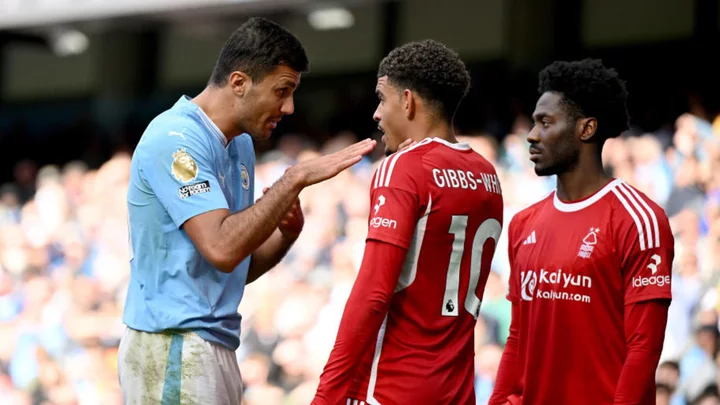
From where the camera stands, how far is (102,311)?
31.4ft

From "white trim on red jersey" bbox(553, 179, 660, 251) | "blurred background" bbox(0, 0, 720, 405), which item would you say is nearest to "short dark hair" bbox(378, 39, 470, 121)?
"white trim on red jersey" bbox(553, 179, 660, 251)

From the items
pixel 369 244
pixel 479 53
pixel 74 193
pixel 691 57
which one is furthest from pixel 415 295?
pixel 74 193

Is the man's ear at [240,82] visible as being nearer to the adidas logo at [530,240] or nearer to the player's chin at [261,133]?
the player's chin at [261,133]

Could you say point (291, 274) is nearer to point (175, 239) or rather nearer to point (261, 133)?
point (261, 133)

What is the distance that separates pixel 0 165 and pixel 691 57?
23.1 ft

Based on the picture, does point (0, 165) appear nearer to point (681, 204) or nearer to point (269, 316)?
point (269, 316)

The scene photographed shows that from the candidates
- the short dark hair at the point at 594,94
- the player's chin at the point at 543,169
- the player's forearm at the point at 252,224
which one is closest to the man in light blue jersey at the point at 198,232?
the player's forearm at the point at 252,224

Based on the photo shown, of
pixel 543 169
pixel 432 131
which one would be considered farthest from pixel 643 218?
pixel 432 131

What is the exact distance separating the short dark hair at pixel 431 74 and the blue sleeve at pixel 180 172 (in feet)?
2.12

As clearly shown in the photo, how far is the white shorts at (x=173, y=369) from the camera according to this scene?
3.31 m

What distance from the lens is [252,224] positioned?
3.23 m

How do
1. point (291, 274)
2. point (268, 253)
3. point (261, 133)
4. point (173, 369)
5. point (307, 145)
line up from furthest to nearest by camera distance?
1. point (307, 145)
2. point (291, 274)
3. point (268, 253)
4. point (261, 133)
5. point (173, 369)

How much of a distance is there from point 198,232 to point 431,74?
863 millimetres

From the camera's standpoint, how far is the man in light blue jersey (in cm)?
325
